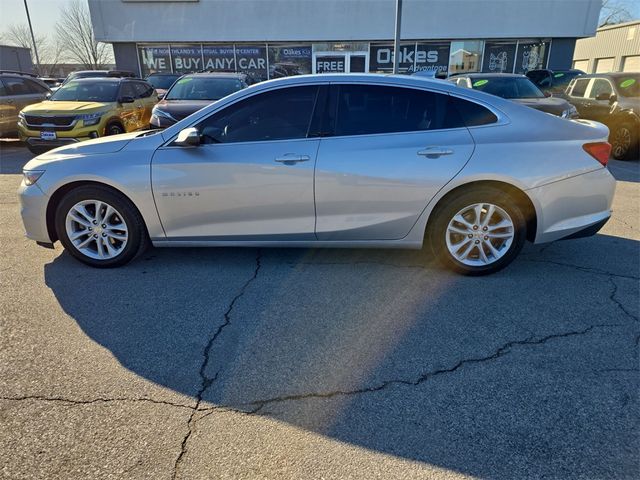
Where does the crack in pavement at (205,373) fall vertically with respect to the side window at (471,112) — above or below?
below

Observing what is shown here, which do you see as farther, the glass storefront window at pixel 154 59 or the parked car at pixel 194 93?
the glass storefront window at pixel 154 59

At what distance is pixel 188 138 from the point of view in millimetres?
3629

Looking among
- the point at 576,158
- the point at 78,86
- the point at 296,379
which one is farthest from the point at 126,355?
the point at 78,86

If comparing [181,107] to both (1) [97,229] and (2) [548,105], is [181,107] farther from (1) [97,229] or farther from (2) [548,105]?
(2) [548,105]

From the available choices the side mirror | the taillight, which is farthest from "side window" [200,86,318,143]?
the taillight

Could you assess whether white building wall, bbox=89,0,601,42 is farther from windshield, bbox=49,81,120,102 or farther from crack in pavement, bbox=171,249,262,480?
crack in pavement, bbox=171,249,262,480

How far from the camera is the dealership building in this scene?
20.6 m

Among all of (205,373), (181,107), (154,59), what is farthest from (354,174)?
(154,59)


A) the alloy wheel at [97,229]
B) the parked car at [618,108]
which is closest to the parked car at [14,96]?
the alloy wheel at [97,229]

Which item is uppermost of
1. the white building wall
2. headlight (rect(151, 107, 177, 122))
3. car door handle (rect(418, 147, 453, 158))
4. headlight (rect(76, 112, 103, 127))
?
the white building wall

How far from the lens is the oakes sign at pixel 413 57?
21469 mm

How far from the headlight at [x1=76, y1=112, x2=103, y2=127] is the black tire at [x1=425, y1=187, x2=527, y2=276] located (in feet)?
26.4

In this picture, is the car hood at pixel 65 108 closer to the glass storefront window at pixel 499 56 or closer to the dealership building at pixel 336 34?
the dealership building at pixel 336 34

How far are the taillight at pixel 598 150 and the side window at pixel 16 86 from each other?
13.5 metres
